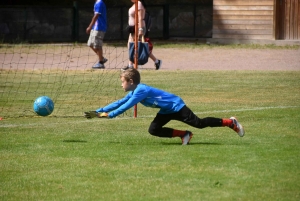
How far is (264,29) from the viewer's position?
30578 millimetres

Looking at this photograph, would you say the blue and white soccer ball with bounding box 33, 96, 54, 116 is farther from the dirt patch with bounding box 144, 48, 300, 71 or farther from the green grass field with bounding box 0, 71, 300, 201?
the dirt patch with bounding box 144, 48, 300, 71

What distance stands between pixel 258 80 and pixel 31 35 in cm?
1755

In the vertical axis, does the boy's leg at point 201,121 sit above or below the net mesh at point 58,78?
above

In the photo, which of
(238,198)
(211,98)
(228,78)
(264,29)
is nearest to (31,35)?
(264,29)

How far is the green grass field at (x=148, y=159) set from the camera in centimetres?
772

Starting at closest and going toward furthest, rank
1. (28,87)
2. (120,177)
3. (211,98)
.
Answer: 1. (120,177)
2. (211,98)
3. (28,87)

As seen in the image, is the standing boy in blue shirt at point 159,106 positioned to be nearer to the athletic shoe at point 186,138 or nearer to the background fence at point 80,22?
the athletic shoe at point 186,138

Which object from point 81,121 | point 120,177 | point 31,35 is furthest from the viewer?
point 31,35

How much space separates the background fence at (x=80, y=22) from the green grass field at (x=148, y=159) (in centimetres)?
2033

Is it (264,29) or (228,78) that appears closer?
(228,78)

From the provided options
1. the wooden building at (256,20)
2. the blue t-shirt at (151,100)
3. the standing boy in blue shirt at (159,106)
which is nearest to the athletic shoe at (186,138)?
the standing boy in blue shirt at (159,106)

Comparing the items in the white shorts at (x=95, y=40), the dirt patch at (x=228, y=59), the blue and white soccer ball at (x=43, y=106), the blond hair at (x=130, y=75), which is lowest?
the dirt patch at (x=228, y=59)

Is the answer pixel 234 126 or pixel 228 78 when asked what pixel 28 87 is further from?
pixel 234 126

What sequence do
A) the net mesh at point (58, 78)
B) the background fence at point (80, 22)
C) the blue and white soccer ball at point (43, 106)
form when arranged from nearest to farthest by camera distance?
the blue and white soccer ball at point (43, 106) → the net mesh at point (58, 78) → the background fence at point (80, 22)
